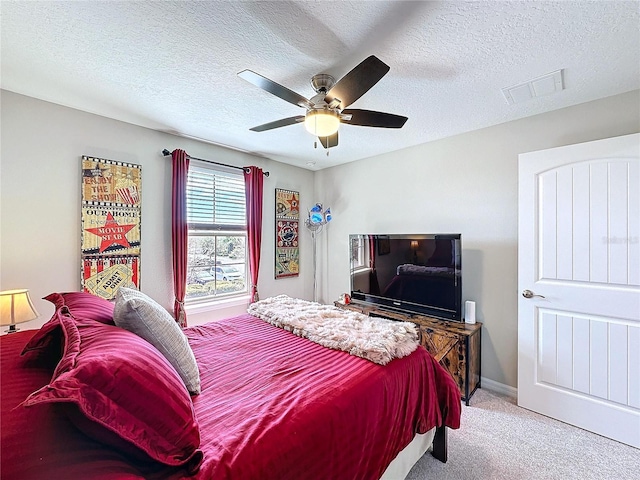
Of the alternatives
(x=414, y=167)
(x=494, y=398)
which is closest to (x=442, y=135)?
(x=414, y=167)

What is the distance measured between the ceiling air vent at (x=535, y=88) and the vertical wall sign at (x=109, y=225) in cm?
330

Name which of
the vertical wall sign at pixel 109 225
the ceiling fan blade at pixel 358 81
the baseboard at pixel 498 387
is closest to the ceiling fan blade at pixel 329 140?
the ceiling fan blade at pixel 358 81

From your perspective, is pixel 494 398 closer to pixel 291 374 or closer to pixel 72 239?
pixel 291 374

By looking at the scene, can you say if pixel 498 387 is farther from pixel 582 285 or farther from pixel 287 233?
pixel 287 233

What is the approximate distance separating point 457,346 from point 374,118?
206 cm

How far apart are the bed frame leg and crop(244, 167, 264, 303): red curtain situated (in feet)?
7.86

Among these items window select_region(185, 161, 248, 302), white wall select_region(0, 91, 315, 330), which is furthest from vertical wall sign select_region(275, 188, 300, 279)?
white wall select_region(0, 91, 315, 330)

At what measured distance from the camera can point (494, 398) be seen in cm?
252

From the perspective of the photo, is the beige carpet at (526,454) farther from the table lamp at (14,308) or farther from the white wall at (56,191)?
the white wall at (56,191)

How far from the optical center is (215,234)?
3.30m

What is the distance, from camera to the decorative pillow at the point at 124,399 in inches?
26.4

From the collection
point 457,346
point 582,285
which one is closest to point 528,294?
point 582,285

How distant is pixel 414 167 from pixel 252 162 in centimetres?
205

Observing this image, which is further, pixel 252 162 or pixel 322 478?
pixel 252 162
